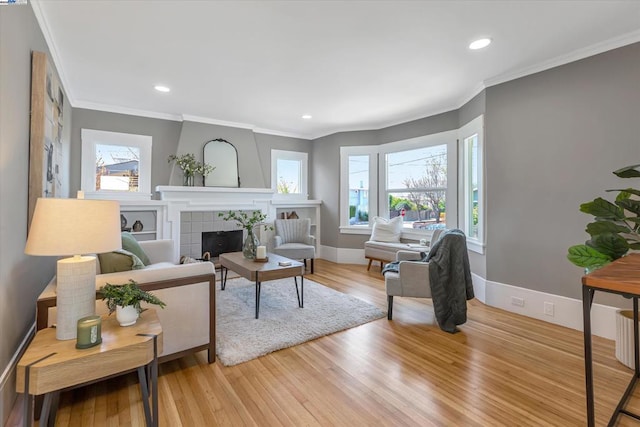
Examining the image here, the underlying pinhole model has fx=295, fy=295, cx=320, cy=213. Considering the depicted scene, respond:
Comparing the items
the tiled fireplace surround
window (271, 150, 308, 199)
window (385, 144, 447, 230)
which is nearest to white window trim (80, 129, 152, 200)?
the tiled fireplace surround

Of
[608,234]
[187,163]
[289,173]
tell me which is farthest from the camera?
[289,173]

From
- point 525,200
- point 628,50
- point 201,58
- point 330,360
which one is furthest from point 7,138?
point 628,50

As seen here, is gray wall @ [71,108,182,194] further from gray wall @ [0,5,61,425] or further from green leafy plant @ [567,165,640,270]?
green leafy plant @ [567,165,640,270]

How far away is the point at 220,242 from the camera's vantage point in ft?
17.5

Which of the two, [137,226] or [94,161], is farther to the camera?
[137,226]

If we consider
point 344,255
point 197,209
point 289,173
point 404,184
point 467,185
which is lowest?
point 344,255

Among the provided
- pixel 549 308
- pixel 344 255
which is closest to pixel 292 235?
pixel 344 255

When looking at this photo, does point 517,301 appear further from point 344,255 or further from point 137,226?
point 137,226

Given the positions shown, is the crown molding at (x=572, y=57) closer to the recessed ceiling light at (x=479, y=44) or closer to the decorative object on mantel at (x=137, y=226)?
the recessed ceiling light at (x=479, y=44)

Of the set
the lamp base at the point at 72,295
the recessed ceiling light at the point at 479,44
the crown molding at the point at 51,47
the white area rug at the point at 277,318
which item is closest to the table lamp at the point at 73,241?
the lamp base at the point at 72,295

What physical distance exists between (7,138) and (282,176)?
187 inches

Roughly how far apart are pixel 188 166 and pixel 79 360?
13.4 feet

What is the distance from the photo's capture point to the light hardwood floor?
5.55 ft

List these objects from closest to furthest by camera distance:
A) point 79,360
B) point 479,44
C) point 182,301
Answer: point 79,360 < point 182,301 < point 479,44
